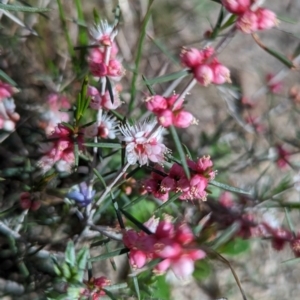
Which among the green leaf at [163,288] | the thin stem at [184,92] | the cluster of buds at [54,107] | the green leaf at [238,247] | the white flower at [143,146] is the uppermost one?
the cluster of buds at [54,107]

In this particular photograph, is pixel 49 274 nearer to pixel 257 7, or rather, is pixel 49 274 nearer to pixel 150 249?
pixel 150 249

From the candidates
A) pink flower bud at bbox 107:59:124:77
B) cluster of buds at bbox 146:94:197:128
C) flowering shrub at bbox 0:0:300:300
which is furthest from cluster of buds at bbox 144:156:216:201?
pink flower bud at bbox 107:59:124:77

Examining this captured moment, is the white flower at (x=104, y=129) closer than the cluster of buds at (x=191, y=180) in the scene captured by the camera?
No

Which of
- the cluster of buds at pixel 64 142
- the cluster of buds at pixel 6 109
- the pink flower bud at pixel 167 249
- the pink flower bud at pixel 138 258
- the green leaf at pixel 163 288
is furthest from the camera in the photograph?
the green leaf at pixel 163 288

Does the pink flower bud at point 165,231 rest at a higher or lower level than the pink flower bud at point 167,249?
higher

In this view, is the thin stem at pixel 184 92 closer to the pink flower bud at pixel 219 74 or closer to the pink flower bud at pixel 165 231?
the pink flower bud at pixel 219 74

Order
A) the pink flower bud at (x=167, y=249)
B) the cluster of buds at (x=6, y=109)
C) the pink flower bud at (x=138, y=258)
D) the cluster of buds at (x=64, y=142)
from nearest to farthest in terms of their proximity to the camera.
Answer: the pink flower bud at (x=167, y=249)
the pink flower bud at (x=138, y=258)
the cluster of buds at (x=64, y=142)
the cluster of buds at (x=6, y=109)

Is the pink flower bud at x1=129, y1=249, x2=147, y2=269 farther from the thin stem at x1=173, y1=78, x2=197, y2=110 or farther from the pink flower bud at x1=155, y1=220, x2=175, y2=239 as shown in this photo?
the thin stem at x1=173, y1=78, x2=197, y2=110

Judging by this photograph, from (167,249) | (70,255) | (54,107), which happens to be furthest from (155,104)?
(54,107)

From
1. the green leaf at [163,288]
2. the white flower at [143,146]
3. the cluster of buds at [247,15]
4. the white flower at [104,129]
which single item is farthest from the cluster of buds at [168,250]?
the green leaf at [163,288]
